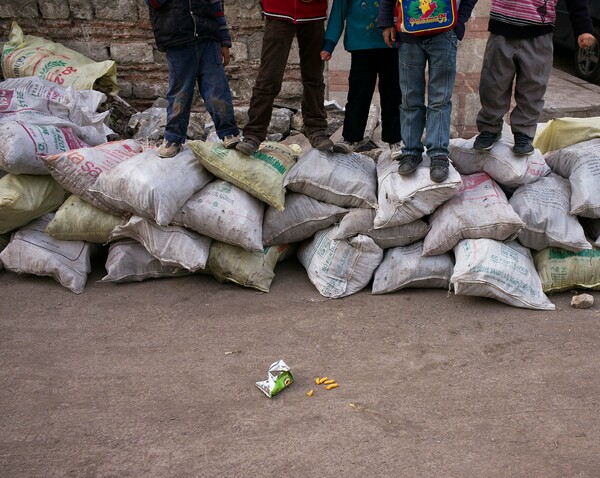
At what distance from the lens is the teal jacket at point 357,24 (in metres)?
3.71

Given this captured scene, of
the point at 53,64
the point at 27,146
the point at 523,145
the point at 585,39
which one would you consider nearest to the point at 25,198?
the point at 27,146

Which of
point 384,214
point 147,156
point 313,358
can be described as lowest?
point 313,358

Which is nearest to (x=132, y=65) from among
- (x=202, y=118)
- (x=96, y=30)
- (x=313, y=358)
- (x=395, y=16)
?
(x=96, y=30)

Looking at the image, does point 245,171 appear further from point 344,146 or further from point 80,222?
point 80,222

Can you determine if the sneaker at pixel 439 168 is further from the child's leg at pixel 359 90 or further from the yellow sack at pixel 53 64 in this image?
the yellow sack at pixel 53 64

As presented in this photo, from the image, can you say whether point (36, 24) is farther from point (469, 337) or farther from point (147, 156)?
point (469, 337)

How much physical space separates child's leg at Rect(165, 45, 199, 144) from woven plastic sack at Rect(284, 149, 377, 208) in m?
0.73

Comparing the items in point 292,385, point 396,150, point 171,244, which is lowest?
point 292,385

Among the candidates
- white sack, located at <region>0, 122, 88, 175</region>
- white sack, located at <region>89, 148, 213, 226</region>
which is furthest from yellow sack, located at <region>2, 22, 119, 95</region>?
white sack, located at <region>89, 148, 213, 226</region>

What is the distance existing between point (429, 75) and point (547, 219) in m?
1.01

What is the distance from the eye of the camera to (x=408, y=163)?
3.58 m

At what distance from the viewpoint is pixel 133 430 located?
8.71 feet

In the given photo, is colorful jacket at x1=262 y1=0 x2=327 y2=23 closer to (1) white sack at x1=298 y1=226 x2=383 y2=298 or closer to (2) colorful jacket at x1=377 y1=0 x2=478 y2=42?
(2) colorful jacket at x1=377 y1=0 x2=478 y2=42

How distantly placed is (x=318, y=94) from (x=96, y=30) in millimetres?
2709
